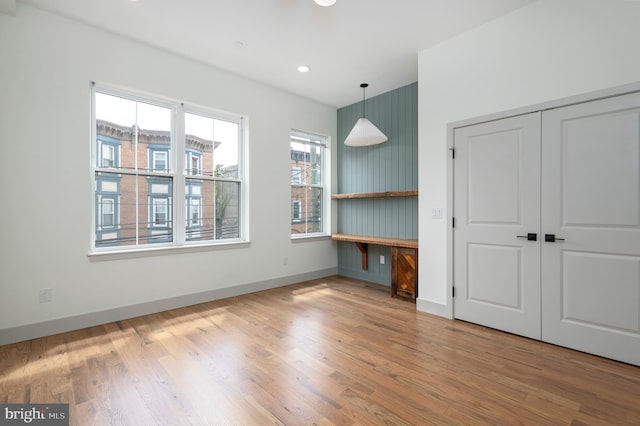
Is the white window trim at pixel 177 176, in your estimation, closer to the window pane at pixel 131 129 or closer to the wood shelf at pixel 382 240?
the window pane at pixel 131 129

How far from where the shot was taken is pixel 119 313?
3.19m

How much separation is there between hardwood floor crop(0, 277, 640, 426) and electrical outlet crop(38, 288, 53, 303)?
359 mm

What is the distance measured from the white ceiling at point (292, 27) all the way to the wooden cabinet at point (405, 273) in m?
2.44

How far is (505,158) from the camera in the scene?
116 inches

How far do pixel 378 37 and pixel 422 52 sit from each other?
650mm

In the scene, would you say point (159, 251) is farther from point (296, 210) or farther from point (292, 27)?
point (292, 27)

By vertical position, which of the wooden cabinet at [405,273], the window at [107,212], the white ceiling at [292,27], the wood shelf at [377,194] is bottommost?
the wooden cabinet at [405,273]

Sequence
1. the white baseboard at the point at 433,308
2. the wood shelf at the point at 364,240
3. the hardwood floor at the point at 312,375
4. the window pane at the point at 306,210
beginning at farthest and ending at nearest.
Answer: the window pane at the point at 306,210 < the wood shelf at the point at 364,240 < the white baseboard at the point at 433,308 < the hardwood floor at the point at 312,375

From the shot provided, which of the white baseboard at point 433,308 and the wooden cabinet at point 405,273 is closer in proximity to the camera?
the white baseboard at point 433,308

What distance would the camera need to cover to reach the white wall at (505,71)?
2.39m

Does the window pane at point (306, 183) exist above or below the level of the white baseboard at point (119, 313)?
above

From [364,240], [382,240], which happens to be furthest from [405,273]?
[364,240]

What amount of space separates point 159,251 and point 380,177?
3.31 m

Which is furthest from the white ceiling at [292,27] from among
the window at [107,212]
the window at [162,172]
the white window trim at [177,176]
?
the window at [107,212]
